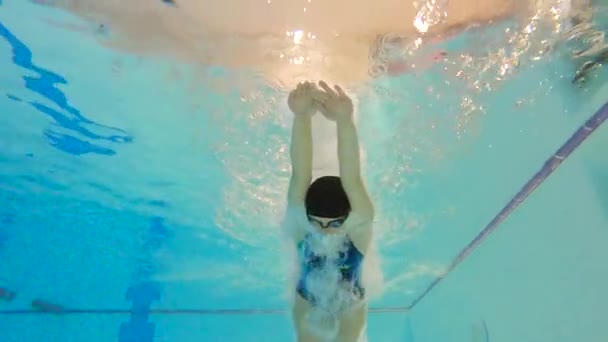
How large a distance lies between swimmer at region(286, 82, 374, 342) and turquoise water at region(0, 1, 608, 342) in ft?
6.17

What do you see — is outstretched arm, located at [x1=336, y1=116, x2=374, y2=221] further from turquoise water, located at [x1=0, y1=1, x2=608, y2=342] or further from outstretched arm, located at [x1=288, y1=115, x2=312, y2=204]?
turquoise water, located at [x1=0, y1=1, x2=608, y2=342]

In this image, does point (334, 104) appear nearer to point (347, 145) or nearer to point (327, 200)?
point (347, 145)

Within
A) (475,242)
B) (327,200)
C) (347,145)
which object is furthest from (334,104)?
(475,242)

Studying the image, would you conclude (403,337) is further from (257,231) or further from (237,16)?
(237,16)

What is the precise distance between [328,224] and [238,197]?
202 inches

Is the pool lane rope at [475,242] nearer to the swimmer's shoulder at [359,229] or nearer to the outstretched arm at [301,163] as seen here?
the swimmer's shoulder at [359,229]

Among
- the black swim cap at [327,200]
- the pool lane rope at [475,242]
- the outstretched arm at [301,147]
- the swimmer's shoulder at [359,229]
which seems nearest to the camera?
the black swim cap at [327,200]

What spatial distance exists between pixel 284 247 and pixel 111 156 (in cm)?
401

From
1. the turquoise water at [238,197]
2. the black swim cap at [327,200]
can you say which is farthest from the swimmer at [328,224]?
the turquoise water at [238,197]

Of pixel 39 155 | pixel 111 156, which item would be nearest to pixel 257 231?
pixel 111 156

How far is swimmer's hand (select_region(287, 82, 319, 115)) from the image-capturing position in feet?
16.9

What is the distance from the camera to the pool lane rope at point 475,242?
6873mm

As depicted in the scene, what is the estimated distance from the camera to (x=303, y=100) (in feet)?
17.0

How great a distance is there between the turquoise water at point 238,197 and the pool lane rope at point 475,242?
75 mm
